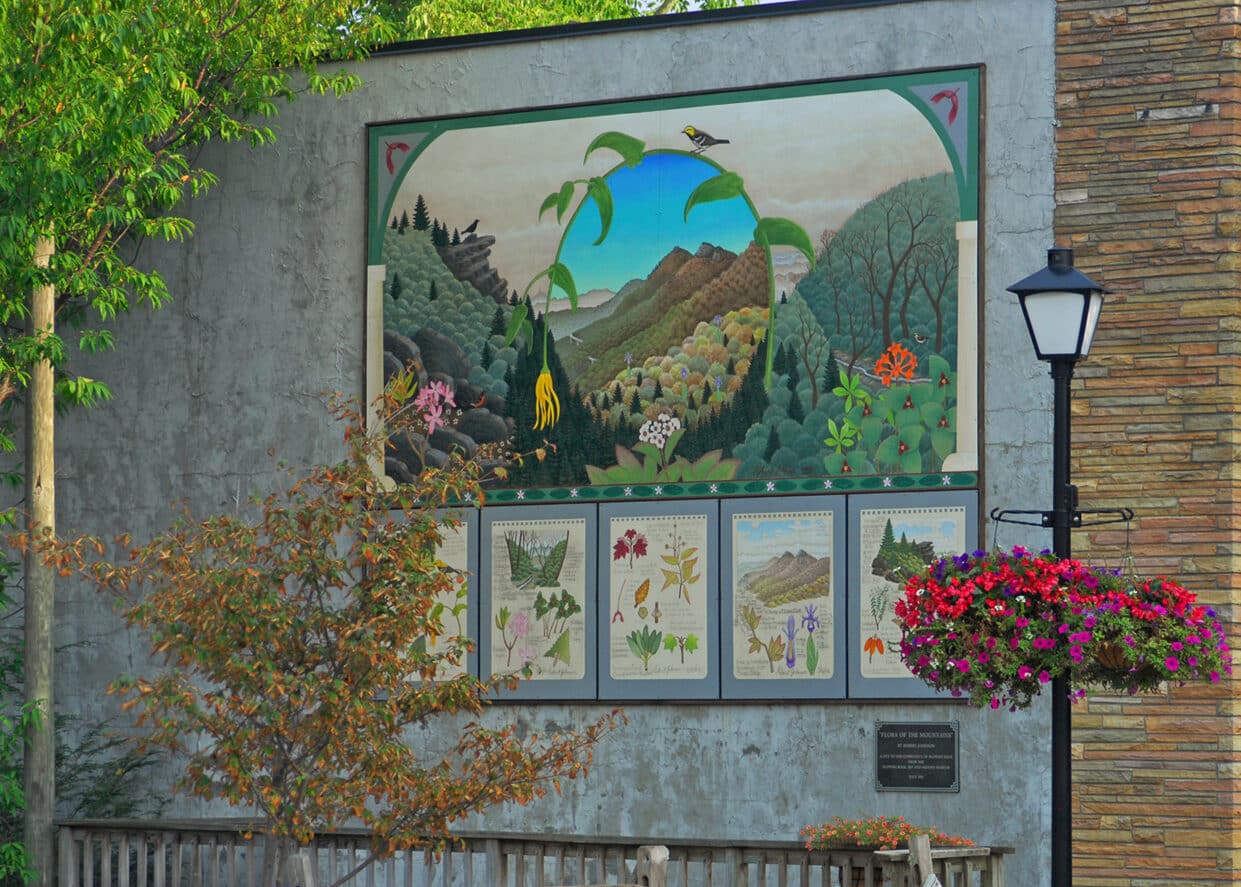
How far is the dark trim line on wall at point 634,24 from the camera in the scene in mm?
14547

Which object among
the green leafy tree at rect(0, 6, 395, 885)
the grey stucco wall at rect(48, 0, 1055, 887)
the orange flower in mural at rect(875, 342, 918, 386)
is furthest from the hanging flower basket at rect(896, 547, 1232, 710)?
the green leafy tree at rect(0, 6, 395, 885)

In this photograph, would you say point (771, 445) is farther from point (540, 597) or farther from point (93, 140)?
point (93, 140)

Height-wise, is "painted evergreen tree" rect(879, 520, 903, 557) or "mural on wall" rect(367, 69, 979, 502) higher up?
"mural on wall" rect(367, 69, 979, 502)

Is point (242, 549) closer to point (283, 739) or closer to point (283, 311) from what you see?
point (283, 739)

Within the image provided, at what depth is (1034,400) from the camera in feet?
45.1

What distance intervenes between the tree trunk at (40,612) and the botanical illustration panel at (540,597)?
3.21 m

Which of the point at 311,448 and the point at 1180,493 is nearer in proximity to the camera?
the point at 1180,493

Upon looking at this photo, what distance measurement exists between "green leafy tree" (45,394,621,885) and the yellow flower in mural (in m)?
3.76

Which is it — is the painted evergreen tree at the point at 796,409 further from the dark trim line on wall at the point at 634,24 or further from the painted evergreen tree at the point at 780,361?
the dark trim line on wall at the point at 634,24

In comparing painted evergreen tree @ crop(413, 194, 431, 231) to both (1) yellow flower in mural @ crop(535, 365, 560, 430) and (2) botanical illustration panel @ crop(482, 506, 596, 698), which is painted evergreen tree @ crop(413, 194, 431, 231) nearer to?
(1) yellow flower in mural @ crop(535, 365, 560, 430)

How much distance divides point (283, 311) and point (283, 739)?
19.5 ft

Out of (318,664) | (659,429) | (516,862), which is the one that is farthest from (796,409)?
(318,664)

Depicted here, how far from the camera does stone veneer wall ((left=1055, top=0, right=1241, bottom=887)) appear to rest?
13.0 metres

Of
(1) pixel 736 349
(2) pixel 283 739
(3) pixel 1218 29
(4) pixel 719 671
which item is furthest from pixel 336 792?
(3) pixel 1218 29
